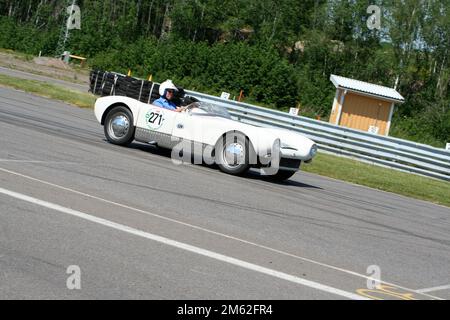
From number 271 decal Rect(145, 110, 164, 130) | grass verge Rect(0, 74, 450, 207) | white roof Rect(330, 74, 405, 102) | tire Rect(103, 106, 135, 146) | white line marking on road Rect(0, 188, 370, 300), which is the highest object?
white roof Rect(330, 74, 405, 102)

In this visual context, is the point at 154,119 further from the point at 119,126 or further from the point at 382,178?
the point at 382,178

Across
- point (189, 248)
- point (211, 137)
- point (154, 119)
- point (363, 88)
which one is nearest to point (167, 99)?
point (154, 119)

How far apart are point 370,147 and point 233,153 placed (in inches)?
432

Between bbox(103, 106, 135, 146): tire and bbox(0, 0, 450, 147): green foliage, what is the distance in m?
26.4

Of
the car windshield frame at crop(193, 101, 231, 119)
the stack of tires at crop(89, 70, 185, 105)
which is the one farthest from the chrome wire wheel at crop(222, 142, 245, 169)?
the stack of tires at crop(89, 70, 185, 105)

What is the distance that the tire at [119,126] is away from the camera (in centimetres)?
1380

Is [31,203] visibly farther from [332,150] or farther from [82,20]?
[82,20]

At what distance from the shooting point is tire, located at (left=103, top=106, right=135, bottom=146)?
45.3 ft

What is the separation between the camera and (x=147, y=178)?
1039 centimetres

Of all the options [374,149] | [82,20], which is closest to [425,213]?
[374,149]

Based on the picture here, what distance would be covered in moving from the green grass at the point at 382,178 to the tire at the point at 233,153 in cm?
484

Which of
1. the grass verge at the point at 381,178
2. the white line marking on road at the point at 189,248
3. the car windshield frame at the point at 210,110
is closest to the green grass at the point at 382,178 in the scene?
the grass verge at the point at 381,178

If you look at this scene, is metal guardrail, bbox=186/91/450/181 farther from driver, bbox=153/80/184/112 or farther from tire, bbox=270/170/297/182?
driver, bbox=153/80/184/112

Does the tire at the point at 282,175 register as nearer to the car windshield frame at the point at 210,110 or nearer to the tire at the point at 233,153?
the tire at the point at 233,153
